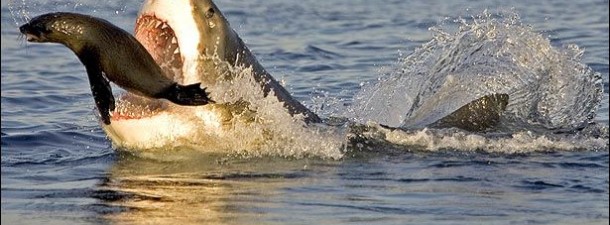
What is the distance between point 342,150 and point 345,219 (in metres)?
2.14

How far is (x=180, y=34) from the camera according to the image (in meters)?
9.04

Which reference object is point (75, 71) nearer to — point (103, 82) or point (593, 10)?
point (103, 82)

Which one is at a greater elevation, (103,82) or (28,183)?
(103,82)

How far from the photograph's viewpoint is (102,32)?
873 cm

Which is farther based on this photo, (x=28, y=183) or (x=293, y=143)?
(x=293, y=143)

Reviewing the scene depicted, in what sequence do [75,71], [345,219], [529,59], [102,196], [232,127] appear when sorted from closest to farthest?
[345,219] < [102,196] < [232,127] < [529,59] < [75,71]

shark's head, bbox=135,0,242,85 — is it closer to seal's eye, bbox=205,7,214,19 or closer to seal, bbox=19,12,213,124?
seal's eye, bbox=205,7,214,19

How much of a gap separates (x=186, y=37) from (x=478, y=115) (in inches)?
104

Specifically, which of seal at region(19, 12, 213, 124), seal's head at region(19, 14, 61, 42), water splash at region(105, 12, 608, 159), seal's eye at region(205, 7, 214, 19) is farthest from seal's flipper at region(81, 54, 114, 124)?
seal's eye at region(205, 7, 214, 19)

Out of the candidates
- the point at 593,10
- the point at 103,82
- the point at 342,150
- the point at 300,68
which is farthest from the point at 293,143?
the point at 593,10

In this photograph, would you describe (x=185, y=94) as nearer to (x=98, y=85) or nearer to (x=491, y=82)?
(x=98, y=85)

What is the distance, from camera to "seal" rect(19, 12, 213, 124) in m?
8.58

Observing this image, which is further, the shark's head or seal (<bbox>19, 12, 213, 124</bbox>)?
the shark's head

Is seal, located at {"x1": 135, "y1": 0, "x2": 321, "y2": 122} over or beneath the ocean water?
over
